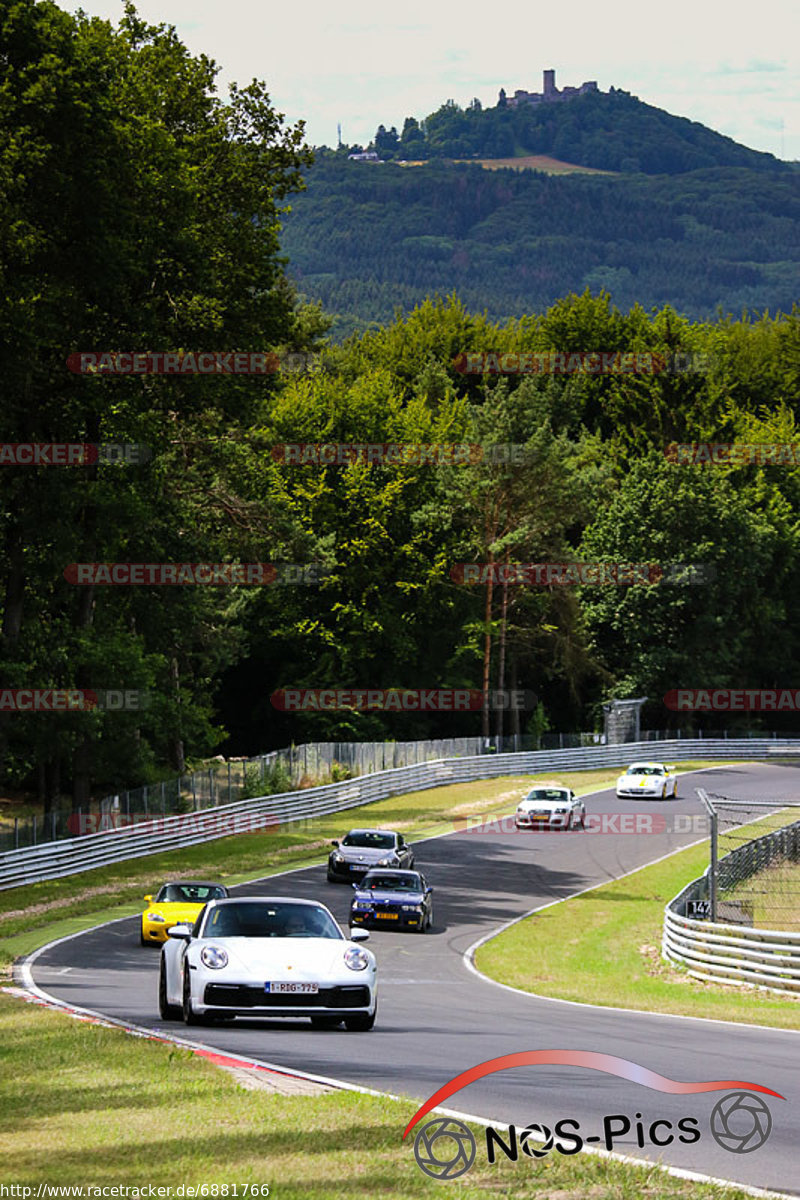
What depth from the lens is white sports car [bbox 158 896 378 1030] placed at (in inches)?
541

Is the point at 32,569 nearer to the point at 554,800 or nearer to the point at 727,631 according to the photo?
the point at 554,800

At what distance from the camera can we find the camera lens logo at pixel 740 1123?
875 centimetres

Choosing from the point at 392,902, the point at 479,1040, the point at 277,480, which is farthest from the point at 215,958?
the point at 277,480

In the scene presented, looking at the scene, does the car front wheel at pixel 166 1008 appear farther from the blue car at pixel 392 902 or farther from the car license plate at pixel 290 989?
the blue car at pixel 392 902

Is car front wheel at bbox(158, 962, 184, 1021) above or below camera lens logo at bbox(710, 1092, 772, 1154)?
below

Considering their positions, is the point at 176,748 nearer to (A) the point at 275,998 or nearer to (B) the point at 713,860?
(B) the point at 713,860

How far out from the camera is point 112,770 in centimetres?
4731

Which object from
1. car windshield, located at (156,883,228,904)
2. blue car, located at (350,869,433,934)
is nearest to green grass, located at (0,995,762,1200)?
car windshield, located at (156,883,228,904)

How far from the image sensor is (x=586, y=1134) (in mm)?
8891

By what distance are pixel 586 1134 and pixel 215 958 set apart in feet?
18.8

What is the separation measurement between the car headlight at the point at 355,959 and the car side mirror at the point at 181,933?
1.61m

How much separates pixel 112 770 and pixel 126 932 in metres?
18.8

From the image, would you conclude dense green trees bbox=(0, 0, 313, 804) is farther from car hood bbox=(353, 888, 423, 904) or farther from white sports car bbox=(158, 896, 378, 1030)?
white sports car bbox=(158, 896, 378, 1030)

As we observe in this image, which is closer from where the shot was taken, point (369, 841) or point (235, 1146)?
point (235, 1146)
